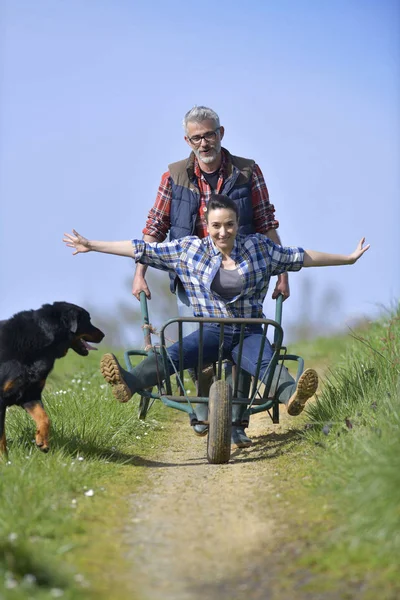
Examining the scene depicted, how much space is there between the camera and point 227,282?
5348 mm

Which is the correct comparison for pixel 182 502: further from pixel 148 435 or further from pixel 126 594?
pixel 148 435

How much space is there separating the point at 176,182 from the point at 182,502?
261 centimetres

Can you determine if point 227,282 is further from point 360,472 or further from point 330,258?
point 360,472

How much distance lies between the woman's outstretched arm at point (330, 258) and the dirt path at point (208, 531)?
1.30m

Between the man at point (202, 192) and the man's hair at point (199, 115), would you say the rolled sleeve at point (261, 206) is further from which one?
the man's hair at point (199, 115)

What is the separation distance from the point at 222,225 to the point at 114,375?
1.18m

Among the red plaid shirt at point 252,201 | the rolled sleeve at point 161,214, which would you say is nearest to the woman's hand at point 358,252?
the red plaid shirt at point 252,201

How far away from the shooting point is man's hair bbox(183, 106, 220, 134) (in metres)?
5.73

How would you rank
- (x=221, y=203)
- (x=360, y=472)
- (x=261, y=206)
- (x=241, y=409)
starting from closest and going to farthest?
(x=360, y=472), (x=221, y=203), (x=241, y=409), (x=261, y=206)

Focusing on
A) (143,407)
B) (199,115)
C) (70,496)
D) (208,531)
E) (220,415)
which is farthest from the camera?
(143,407)

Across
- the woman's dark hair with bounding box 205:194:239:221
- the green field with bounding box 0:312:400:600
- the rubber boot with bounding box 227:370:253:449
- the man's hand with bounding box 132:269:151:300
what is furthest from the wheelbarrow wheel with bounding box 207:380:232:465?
the man's hand with bounding box 132:269:151:300

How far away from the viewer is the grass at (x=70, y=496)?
2.93m

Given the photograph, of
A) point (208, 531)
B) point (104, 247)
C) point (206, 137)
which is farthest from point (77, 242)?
point (208, 531)

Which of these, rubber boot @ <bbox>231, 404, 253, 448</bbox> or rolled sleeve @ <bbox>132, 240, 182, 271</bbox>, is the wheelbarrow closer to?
rubber boot @ <bbox>231, 404, 253, 448</bbox>
